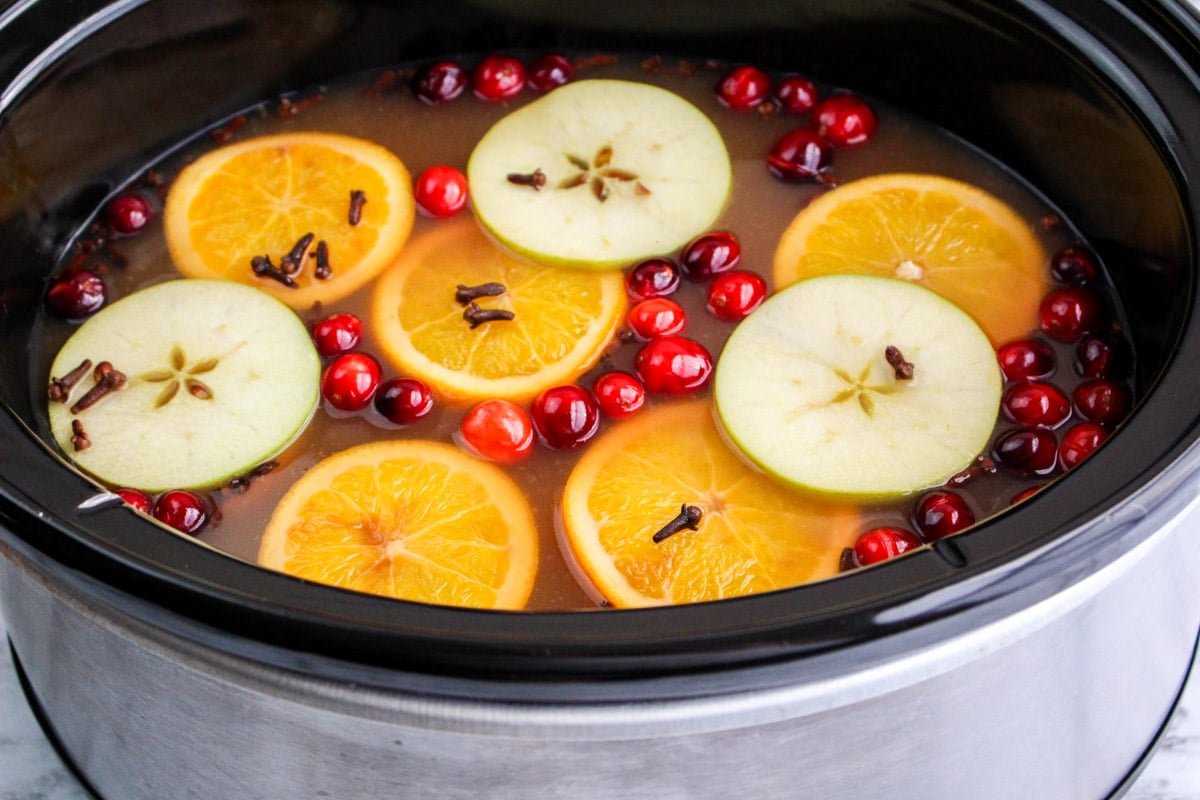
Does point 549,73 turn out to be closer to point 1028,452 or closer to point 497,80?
point 497,80

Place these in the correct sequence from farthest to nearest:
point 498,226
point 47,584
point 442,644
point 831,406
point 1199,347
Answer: point 498,226 → point 831,406 → point 1199,347 → point 47,584 → point 442,644

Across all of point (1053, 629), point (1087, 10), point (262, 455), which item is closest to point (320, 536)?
point (262, 455)

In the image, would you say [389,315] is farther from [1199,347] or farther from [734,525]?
[1199,347]

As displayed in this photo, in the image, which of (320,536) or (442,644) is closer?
(442,644)

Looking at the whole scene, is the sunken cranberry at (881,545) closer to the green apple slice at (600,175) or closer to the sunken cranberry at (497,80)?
the green apple slice at (600,175)

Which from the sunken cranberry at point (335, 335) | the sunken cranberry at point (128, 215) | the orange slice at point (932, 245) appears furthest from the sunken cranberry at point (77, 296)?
the orange slice at point (932, 245)

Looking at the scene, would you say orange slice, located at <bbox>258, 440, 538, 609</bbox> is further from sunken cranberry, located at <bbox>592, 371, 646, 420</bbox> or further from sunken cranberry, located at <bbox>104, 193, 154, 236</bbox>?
sunken cranberry, located at <bbox>104, 193, 154, 236</bbox>
